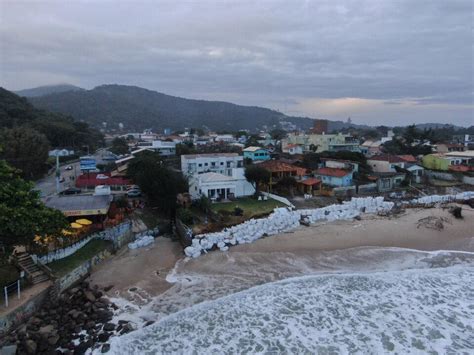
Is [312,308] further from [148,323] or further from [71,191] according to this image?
[71,191]

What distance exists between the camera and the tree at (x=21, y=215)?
13969 millimetres

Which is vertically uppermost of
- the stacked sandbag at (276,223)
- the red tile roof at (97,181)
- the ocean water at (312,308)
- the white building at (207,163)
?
the white building at (207,163)

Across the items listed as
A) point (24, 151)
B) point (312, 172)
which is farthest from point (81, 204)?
point (312, 172)

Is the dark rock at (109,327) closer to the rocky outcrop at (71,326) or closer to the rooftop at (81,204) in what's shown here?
the rocky outcrop at (71,326)

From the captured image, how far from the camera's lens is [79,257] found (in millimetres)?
19438

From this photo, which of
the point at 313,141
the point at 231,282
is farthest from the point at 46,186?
the point at 313,141

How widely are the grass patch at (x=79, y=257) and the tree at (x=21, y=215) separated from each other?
285 cm

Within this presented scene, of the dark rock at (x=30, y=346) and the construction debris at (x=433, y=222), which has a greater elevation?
the construction debris at (x=433, y=222)

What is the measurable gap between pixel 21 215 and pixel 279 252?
14.8 m

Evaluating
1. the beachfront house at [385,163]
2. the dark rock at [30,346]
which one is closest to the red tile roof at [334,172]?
the beachfront house at [385,163]

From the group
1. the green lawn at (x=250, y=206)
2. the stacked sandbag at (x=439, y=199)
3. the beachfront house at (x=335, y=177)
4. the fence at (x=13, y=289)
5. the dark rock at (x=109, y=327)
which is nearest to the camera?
the dark rock at (x=109, y=327)

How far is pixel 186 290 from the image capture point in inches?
682

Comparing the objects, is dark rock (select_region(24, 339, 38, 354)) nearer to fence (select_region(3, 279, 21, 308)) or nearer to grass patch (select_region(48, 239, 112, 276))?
fence (select_region(3, 279, 21, 308))

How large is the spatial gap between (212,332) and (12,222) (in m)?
9.42
